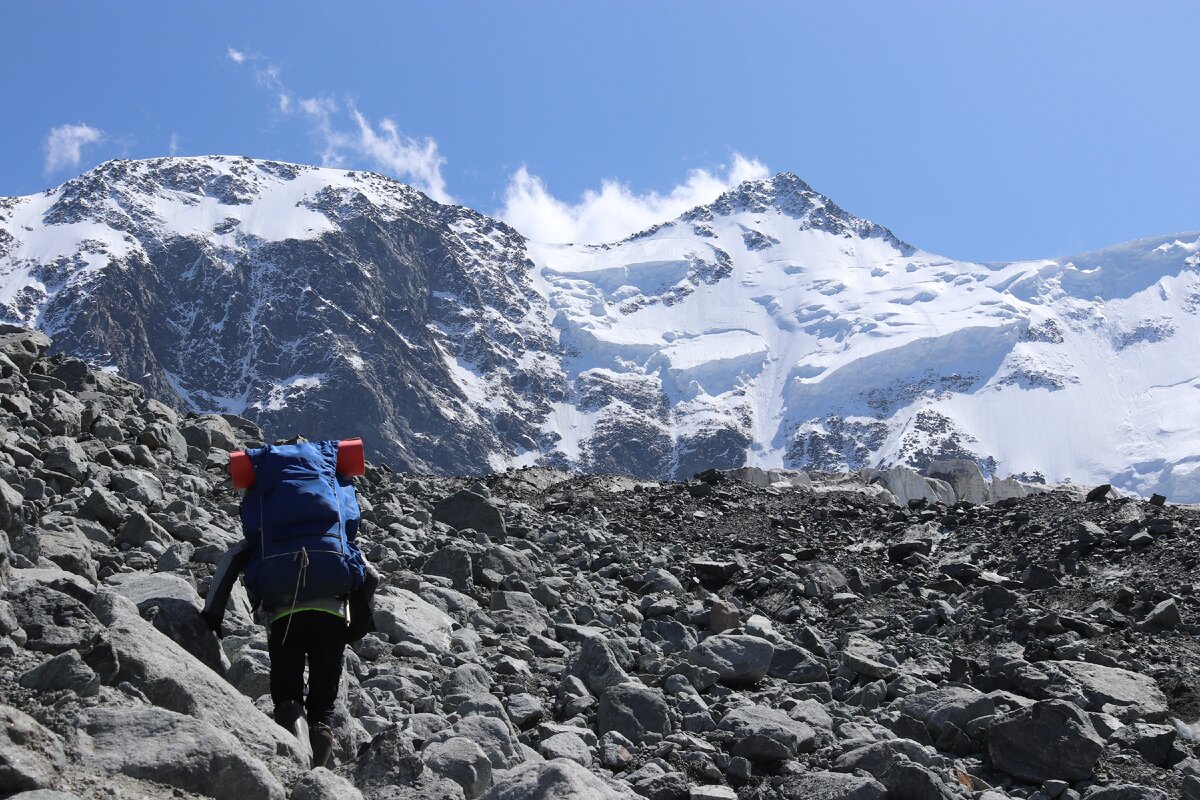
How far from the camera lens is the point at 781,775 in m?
6.46

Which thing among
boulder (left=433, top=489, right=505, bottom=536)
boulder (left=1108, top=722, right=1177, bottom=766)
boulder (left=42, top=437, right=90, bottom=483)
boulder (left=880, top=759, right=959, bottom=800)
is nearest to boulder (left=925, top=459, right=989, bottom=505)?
boulder (left=433, top=489, right=505, bottom=536)

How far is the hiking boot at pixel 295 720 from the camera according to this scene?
5520mm

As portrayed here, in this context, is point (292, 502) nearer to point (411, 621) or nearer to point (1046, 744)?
point (411, 621)

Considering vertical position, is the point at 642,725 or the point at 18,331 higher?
the point at 18,331

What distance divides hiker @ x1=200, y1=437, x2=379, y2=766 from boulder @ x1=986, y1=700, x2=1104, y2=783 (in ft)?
14.8

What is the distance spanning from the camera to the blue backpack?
5.80m

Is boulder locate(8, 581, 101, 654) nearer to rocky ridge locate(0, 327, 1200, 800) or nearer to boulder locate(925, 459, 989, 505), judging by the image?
rocky ridge locate(0, 327, 1200, 800)

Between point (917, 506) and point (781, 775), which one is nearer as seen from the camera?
point (781, 775)

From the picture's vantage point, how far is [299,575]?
227 inches

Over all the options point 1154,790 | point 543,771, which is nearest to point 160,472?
point 543,771

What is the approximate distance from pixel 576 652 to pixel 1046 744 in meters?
3.74

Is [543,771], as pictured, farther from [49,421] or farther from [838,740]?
[49,421]

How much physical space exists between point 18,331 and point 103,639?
1658 centimetres

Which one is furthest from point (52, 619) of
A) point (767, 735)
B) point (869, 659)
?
point (869, 659)
